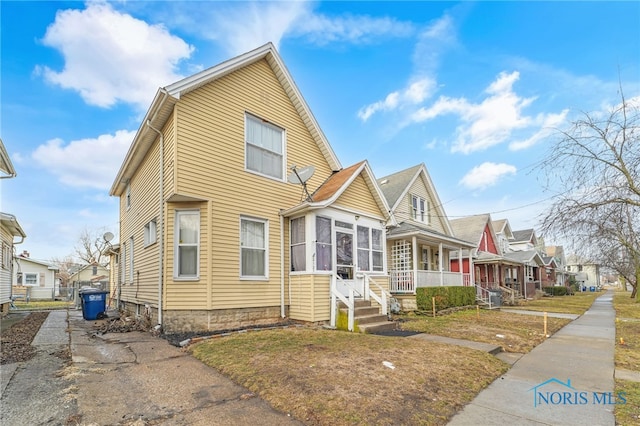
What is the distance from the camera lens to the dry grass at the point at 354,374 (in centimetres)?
412

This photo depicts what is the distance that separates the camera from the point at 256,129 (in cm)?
1100

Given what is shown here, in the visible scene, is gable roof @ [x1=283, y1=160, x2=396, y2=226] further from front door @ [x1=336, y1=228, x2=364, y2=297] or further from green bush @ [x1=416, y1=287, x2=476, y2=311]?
green bush @ [x1=416, y1=287, x2=476, y2=311]

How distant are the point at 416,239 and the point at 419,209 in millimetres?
4049

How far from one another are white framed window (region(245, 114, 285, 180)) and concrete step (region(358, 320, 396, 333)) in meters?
5.15

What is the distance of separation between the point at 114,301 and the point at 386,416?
19.4 meters

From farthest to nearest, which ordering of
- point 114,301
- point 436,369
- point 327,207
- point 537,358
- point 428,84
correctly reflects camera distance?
point 114,301
point 428,84
point 327,207
point 537,358
point 436,369

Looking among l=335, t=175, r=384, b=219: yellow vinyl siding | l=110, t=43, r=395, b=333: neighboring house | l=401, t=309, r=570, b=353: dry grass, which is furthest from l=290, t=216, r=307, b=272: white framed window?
l=401, t=309, r=570, b=353: dry grass

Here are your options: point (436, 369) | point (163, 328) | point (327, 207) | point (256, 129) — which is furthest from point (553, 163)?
point (163, 328)

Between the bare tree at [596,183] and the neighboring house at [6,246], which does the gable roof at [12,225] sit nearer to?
the neighboring house at [6,246]

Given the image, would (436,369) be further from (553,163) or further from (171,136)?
(171,136)

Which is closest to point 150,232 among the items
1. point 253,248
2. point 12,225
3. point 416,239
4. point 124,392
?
point 253,248

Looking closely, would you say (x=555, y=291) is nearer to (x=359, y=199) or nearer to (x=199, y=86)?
(x=359, y=199)

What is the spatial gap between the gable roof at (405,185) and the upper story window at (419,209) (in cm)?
100

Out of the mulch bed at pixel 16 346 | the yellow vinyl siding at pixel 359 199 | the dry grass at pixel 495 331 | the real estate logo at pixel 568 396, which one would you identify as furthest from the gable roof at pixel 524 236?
the mulch bed at pixel 16 346
